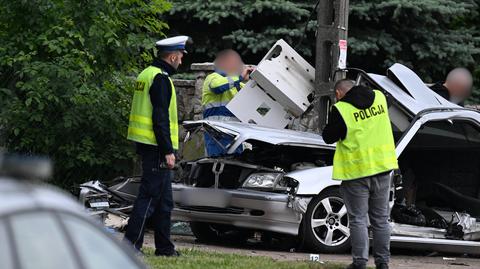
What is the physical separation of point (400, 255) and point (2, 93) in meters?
4.78

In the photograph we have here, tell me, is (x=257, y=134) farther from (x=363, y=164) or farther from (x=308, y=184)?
(x=363, y=164)

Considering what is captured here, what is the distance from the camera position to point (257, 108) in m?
12.4

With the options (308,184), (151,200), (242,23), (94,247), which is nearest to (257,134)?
(308,184)

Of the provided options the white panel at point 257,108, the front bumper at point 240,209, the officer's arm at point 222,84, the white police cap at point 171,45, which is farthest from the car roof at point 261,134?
the white police cap at point 171,45

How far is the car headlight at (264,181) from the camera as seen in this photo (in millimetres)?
10578

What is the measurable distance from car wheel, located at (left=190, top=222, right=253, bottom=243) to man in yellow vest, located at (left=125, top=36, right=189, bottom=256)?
8.60 feet

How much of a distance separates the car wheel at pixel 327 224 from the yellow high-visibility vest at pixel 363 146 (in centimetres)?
164

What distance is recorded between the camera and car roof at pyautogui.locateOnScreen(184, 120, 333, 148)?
34.6 feet

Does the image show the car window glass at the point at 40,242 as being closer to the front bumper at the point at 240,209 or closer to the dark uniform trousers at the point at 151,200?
the dark uniform trousers at the point at 151,200

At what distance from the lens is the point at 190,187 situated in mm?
10992

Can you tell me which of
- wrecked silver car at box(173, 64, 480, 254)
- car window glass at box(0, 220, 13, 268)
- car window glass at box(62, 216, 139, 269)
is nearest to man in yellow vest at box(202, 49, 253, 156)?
wrecked silver car at box(173, 64, 480, 254)

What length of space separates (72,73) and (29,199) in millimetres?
8625

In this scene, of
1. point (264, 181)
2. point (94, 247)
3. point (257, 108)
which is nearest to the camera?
point (94, 247)

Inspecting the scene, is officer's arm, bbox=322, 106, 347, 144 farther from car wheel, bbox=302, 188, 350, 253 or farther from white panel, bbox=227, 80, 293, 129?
white panel, bbox=227, 80, 293, 129
